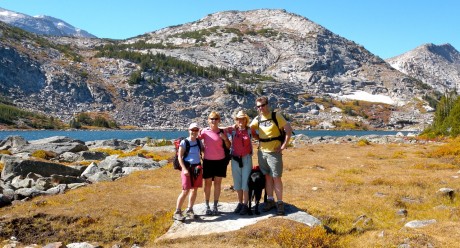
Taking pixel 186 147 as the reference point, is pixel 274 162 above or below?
below

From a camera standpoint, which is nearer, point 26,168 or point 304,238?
point 304,238

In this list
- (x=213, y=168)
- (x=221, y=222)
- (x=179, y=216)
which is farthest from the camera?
(x=213, y=168)

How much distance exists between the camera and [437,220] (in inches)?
483

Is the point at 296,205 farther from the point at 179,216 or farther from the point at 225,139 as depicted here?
the point at 179,216

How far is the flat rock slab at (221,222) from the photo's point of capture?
10922 mm

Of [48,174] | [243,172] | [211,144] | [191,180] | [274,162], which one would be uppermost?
[211,144]

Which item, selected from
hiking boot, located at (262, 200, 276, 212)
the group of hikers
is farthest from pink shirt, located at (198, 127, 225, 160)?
hiking boot, located at (262, 200, 276, 212)

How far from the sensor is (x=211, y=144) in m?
11.7

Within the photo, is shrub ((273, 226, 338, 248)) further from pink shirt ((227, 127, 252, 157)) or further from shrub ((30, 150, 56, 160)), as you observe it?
shrub ((30, 150, 56, 160))

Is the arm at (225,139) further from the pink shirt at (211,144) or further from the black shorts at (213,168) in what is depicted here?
the black shorts at (213,168)

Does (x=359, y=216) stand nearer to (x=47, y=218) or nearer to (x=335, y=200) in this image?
(x=335, y=200)

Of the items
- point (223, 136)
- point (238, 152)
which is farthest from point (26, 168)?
point (238, 152)

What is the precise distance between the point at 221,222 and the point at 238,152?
2129 millimetres

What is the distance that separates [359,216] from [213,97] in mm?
187566
